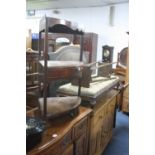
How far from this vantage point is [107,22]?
4.98 metres

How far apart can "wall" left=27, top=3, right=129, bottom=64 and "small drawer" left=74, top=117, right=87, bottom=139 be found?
3.35 metres

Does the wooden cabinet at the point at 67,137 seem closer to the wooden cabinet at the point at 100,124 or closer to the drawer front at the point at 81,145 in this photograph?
the drawer front at the point at 81,145

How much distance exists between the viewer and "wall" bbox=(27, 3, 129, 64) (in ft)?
15.6

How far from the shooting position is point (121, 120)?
373 centimetres

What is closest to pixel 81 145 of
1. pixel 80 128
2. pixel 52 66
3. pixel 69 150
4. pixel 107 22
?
pixel 80 128

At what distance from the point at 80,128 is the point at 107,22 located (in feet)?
12.6

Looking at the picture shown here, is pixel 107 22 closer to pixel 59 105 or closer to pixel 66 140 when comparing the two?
pixel 59 105

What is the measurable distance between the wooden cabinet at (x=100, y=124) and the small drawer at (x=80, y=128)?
0.65ft

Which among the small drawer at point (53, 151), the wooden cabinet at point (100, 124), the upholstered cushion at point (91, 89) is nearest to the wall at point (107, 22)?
the wooden cabinet at point (100, 124)

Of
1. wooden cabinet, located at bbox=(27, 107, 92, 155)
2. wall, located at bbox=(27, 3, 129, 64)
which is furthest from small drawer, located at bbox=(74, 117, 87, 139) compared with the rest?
wall, located at bbox=(27, 3, 129, 64)

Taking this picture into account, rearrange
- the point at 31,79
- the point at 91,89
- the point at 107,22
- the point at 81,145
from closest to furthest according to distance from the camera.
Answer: the point at 81,145 < the point at 91,89 < the point at 31,79 < the point at 107,22
